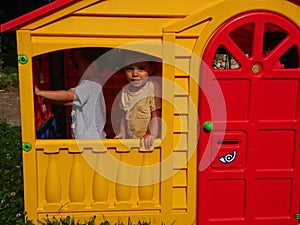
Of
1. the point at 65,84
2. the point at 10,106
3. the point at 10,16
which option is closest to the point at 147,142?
the point at 65,84

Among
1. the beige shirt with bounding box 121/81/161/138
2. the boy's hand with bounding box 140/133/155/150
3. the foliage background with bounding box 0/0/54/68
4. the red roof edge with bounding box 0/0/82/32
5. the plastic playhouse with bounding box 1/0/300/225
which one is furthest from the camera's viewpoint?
the foliage background with bounding box 0/0/54/68

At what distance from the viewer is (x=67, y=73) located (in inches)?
179

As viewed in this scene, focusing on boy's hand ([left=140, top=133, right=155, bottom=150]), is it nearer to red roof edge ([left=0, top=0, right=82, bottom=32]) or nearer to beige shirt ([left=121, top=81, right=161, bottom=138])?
beige shirt ([left=121, top=81, right=161, bottom=138])

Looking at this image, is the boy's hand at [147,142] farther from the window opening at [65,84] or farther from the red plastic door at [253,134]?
the window opening at [65,84]

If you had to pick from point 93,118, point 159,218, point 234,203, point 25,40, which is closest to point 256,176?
point 234,203

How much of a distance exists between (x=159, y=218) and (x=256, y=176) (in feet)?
2.76

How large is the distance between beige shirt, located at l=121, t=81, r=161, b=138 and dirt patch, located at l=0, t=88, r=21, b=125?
4993 mm

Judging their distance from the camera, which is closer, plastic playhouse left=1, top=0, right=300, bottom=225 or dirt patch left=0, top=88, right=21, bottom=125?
plastic playhouse left=1, top=0, right=300, bottom=225

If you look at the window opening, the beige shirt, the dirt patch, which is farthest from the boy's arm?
the dirt patch

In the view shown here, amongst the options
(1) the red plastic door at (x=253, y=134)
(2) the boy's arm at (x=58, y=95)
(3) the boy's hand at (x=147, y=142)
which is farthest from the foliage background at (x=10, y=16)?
(1) the red plastic door at (x=253, y=134)

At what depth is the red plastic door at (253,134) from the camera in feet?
10.8

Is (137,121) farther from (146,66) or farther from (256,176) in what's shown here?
(256,176)

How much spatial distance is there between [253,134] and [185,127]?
53 cm

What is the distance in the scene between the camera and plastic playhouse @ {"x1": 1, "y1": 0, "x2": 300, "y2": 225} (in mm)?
3211
